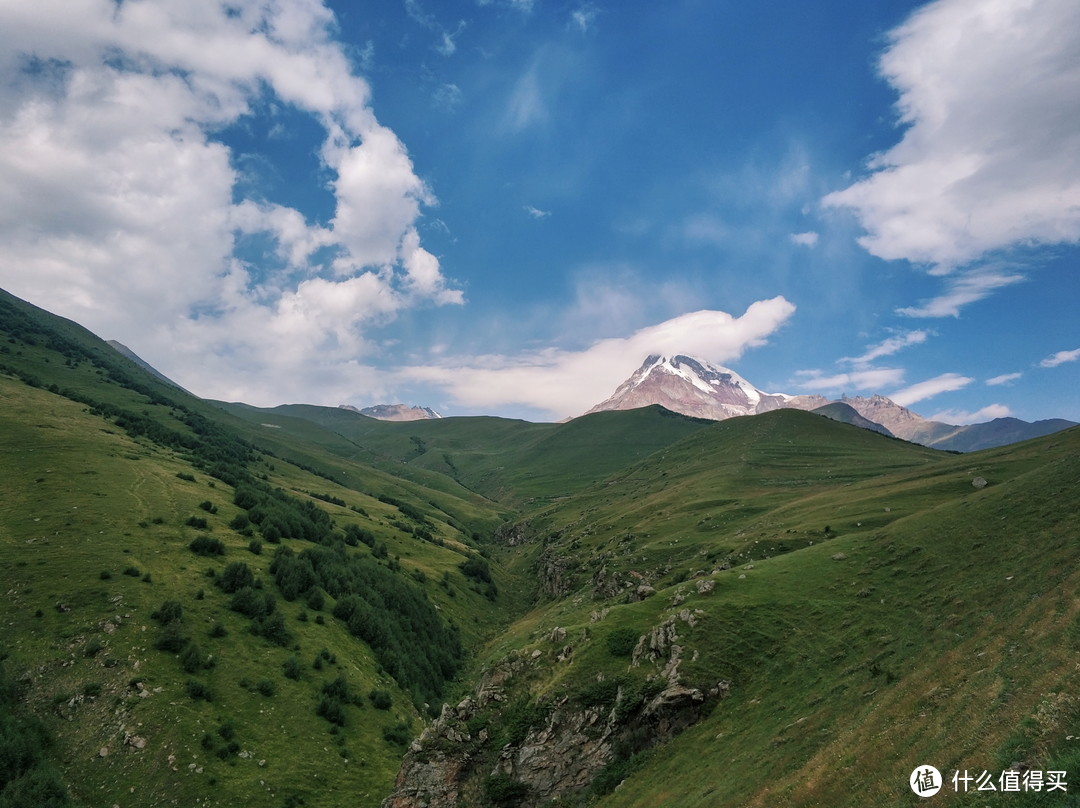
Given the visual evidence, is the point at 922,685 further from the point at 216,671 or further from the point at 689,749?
the point at 216,671

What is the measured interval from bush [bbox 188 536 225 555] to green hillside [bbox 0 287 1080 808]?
270 mm

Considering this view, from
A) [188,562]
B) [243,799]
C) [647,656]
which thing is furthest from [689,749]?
[188,562]

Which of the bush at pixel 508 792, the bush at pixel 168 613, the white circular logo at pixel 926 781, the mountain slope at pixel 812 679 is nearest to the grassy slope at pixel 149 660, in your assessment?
the bush at pixel 168 613

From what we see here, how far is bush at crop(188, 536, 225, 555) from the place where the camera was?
217 ft

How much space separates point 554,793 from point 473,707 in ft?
28.6

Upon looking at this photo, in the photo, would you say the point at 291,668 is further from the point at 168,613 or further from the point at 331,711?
the point at 168,613

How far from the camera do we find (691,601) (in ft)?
139

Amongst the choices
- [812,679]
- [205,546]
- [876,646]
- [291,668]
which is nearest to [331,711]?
[291,668]

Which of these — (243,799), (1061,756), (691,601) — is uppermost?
(1061,756)

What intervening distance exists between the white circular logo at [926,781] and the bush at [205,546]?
76.2 meters

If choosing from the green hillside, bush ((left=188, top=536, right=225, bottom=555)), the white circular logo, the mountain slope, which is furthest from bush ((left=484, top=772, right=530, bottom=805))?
bush ((left=188, top=536, right=225, bottom=555))

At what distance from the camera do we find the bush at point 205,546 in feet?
217

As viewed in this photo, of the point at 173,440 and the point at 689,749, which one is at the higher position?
the point at 173,440

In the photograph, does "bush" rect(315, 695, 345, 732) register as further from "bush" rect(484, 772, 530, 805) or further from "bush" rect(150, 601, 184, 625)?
"bush" rect(484, 772, 530, 805)
